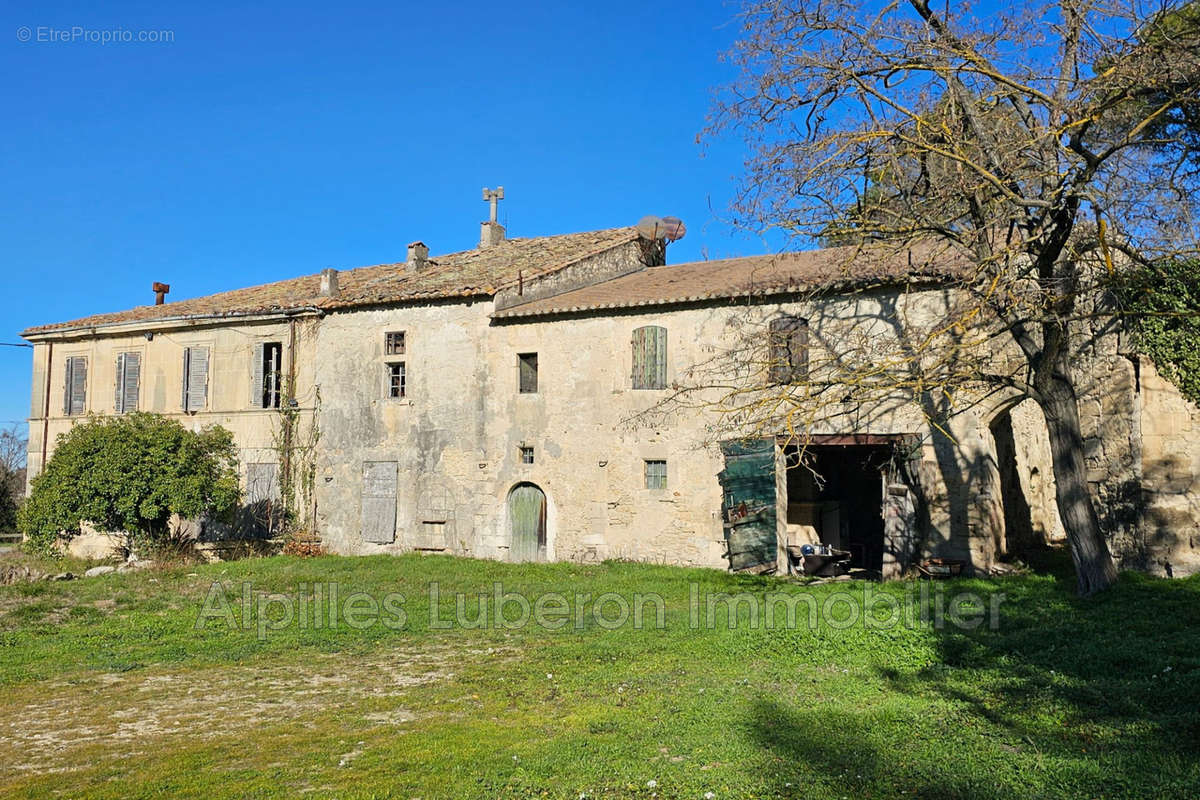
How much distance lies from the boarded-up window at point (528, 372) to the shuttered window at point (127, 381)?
11.7 m

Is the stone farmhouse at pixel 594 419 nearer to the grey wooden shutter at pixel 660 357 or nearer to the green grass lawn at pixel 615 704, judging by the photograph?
the grey wooden shutter at pixel 660 357

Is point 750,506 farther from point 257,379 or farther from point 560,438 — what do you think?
point 257,379

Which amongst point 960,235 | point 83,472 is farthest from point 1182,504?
point 83,472

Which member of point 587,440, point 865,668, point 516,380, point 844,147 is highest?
point 844,147

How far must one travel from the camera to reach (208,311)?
934 inches

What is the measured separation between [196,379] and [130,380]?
8.37 feet

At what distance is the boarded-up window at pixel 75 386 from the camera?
1002 inches

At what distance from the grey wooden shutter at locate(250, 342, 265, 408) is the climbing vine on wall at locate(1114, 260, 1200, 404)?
1863 centimetres

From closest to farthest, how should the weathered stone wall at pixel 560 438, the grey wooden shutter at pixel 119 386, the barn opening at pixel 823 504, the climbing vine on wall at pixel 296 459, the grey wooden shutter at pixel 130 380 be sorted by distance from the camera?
1. the barn opening at pixel 823 504
2. the weathered stone wall at pixel 560 438
3. the climbing vine on wall at pixel 296 459
4. the grey wooden shutter at pixel 130 380
5. the grey wooden shutter at pixel 119 386

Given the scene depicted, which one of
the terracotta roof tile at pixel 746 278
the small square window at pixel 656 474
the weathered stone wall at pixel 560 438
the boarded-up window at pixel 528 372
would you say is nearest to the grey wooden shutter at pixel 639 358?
the weathered stone wall at pixel 560 438

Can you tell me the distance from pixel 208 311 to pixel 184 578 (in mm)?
9466

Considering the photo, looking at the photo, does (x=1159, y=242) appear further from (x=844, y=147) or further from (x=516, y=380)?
(x=516, y=380)

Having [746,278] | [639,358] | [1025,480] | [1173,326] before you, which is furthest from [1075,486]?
[639,358]

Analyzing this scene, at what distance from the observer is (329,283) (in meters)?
23.4
